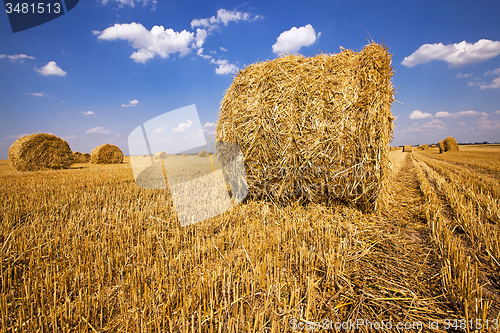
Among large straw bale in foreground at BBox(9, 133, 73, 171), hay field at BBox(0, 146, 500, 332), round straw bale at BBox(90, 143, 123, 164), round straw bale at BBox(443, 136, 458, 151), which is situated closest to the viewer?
hay field at BBox(0, 146, 500, 332)

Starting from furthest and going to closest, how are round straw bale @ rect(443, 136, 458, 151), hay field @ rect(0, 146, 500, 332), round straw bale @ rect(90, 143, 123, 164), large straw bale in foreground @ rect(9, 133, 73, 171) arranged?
1. round straw bale @ rect(443, 136, 458, 151)
2. round straw bale @ rect(90, 143, 123, 164)
3. large straw bale in foreground @ rect(9, 133, 73, 171)
4. hay field @ rect(0, 146, 500, 332)

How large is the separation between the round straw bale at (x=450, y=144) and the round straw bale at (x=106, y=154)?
3139 cm

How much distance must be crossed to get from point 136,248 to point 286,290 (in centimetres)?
174

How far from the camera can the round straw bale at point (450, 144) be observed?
22222 mm

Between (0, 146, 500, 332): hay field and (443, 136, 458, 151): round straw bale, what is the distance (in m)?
25.1

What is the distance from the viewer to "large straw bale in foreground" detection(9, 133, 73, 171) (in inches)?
401

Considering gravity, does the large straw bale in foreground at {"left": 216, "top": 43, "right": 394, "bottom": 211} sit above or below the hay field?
above

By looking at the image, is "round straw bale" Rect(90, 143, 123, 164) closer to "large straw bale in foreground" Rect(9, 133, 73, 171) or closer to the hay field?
"large straw bale in foreground" Rect(9, 133, 73, 171)

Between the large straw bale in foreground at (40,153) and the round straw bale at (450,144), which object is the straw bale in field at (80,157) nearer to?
the large straw bale in foreground at (40,153)

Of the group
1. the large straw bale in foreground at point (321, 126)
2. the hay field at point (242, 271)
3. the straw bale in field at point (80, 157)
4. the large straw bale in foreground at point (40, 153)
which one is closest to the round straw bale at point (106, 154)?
the large straw bale in foreground at point (40, 153)

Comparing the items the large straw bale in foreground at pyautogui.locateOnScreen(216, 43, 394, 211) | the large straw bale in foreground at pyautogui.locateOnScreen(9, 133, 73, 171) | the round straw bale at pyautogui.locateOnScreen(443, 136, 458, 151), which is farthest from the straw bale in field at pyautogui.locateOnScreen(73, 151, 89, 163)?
the round straw bale at pyautogui.locateOnScreen(443, 136, 458, 151)

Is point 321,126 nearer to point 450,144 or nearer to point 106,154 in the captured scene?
point 106,154

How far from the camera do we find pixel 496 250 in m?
2.32

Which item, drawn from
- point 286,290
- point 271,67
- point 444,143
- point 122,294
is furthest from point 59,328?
point 444,143
